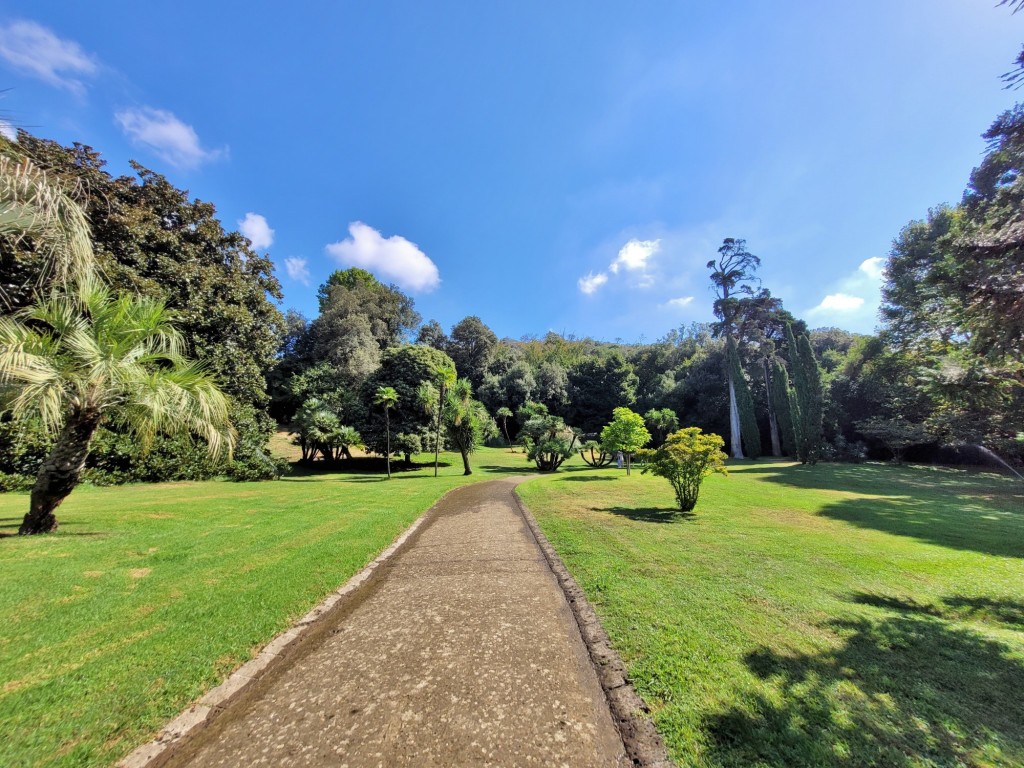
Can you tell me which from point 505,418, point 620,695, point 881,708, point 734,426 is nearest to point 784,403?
point 734,426

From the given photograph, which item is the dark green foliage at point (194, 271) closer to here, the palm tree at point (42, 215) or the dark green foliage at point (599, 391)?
the palm tree at point (42, 215)

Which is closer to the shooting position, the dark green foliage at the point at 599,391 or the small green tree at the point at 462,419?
the small green tree at the point at 462,419

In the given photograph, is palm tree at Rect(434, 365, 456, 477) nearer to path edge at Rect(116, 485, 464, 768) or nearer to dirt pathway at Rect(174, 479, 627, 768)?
path edge at Rect(116, 485, 464, 768)

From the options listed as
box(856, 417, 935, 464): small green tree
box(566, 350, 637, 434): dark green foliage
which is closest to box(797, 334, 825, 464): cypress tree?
box(856, 417, 935, 464): small green tree

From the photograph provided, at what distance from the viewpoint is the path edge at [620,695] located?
2043 millimetres

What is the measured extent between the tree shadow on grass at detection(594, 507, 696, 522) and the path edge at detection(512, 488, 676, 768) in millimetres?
4938

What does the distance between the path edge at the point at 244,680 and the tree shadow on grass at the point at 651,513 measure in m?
6.22

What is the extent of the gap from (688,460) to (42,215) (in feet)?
35.5

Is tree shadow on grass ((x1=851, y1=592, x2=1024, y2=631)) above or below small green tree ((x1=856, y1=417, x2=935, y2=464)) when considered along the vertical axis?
below

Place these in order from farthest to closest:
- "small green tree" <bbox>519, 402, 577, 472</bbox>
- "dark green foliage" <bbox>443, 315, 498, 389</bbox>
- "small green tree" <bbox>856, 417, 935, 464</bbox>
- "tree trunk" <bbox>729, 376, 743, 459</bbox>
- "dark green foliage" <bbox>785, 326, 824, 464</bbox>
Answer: "dark green foliage" <bbox>443, 315, 498, 389</bbox> < "tree trunk" <bbox>729, 376, 743, 459</bbox> < "dark green foliage" <bbox>785, 326, 824, 464</bbox> < "small green tree" <bbox>519, 402, 577, 472</bbox> < "small green tree" <bbox>856, 417, 935, 464</bbox>

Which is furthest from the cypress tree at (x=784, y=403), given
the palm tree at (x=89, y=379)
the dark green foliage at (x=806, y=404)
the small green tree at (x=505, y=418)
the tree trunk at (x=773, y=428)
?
the palm tree at (x=89, y=379)

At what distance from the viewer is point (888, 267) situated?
1074 inches

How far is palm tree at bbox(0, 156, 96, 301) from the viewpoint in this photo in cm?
344

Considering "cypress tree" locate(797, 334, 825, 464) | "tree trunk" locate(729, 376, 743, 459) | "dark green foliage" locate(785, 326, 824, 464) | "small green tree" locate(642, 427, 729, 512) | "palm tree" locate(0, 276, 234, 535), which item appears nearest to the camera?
"palm tree" locate(0, 276, 234, 535)
